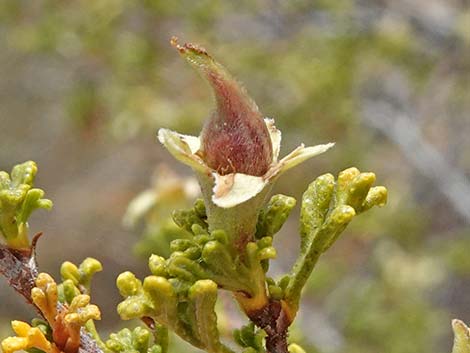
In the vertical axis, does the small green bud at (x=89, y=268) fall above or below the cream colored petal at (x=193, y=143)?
below

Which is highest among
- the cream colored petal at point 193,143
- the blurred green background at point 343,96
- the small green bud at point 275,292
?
the cream colored petal at point 193,143

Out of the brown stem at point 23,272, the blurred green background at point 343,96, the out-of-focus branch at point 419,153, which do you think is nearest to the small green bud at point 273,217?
the brown stem at point 23,272

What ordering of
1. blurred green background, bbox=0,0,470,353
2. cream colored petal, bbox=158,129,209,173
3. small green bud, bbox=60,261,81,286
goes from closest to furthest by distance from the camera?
cream colored petal, bbox=158,129,209,173 → small green bud, bbox=60,261,81,286 → blurred green background, bbox=0,0,470,353

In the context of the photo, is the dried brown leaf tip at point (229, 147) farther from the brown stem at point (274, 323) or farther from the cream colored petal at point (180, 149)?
the brown stem at point (274, 323)

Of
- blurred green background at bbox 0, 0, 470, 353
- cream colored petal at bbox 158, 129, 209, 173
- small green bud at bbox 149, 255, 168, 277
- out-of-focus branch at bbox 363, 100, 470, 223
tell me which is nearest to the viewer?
cream colored petal at bbox 158, 129, 209, 173

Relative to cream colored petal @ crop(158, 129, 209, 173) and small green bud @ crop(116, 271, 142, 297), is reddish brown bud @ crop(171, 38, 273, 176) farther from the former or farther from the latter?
small green bud @ crop(116, 271, 142, 297)

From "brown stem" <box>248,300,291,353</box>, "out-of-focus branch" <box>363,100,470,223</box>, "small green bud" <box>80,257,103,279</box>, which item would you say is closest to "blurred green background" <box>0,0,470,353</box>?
"out-of-focus branch" <box>363,100,470,223</box>

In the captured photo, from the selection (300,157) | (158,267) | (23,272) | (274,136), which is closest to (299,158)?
(300,157)
